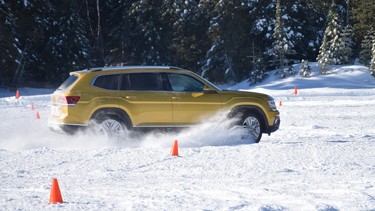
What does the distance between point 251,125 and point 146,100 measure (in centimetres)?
242

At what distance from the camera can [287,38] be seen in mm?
38844

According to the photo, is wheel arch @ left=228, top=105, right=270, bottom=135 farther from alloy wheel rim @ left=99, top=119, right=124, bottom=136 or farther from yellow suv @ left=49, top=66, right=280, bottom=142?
alloy wheel rim @ left=99, top=119, right=124, bottom=136

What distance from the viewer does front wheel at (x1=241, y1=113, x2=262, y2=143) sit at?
1202 centimetres

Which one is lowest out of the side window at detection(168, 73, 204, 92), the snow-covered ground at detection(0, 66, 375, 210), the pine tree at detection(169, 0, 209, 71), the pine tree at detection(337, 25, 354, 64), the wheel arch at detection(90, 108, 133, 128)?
the snow-covered ground at detection(0, 66, 375, 210)

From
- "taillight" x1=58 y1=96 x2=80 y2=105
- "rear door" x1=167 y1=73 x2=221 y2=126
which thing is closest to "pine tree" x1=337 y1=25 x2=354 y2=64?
"rear door" x1=167 y1=73 x2=221 y2=126

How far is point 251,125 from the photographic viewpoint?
12.1 meters

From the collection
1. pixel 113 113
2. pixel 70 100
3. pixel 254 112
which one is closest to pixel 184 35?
pixel 254 112

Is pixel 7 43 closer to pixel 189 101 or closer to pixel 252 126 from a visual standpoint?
pixel 189 101

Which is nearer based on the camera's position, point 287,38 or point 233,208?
point 233,208

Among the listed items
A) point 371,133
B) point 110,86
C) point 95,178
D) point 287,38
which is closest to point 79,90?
point 110,86

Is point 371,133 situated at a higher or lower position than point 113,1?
lower

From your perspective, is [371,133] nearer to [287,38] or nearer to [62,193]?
[62,193]

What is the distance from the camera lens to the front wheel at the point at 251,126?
473 inches

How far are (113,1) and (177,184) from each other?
4358 centimetres
